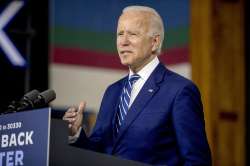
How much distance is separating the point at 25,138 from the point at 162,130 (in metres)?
0.42

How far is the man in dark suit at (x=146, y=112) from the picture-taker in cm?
217

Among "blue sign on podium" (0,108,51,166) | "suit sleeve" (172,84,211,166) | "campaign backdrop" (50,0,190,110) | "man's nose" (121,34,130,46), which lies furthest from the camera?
"campaign backdrop" (50,0,190,110)

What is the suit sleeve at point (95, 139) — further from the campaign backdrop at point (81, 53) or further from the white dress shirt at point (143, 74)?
the campaign backdrop at point (81, 53)

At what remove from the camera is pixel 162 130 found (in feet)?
7.17

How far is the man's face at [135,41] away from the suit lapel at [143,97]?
0.21ft

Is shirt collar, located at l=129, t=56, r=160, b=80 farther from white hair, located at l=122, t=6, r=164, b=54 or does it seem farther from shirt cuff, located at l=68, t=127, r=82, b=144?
shirt cuff, located at l=68, t=127, r=82, b=144

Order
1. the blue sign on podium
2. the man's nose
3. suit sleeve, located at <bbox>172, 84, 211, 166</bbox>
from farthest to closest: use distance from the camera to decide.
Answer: the man's nose, suit sleeve, located at <bbox>172, 84, 211, 166</bbox>, the blue sign on podium

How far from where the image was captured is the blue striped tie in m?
2.28

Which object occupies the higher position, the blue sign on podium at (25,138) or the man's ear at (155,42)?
the man's ear at (155,42)

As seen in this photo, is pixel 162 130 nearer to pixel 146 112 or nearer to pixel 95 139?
pixel 146 112

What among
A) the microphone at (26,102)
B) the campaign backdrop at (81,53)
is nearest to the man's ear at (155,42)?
the microphone at (26,102)

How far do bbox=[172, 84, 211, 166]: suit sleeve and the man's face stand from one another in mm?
173

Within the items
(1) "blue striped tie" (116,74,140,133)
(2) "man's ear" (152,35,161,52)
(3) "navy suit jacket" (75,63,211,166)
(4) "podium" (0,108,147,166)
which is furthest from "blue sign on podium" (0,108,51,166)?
(2) "man's ear" (152,35,161,52)

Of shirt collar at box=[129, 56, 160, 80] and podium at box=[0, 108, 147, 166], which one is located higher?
shirt collar at box=[129, 56, 160, 80]
